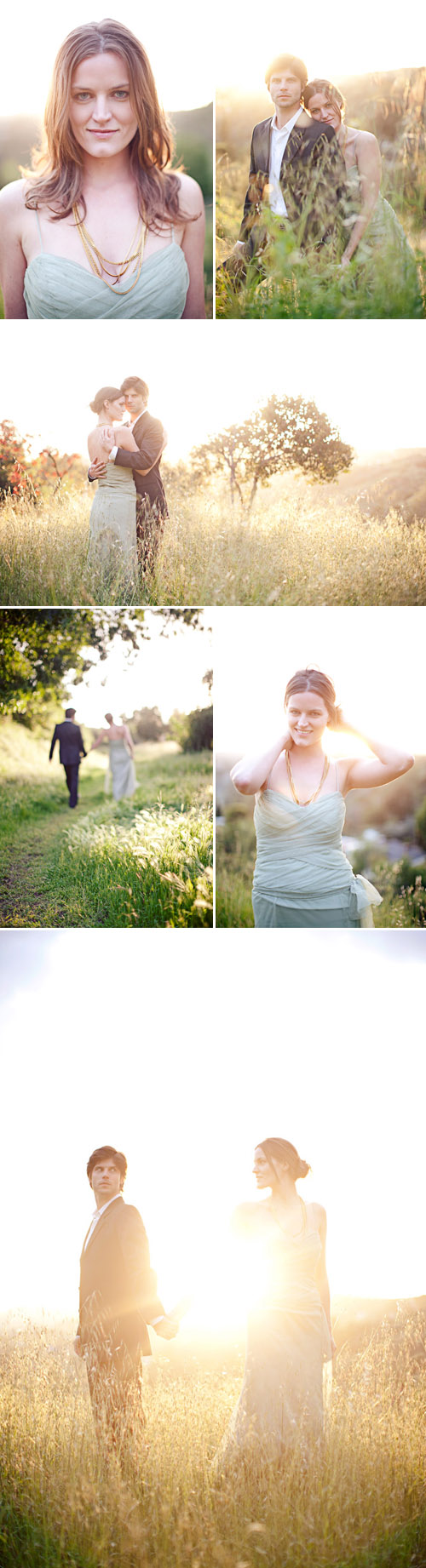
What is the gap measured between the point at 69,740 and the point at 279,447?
0.87m

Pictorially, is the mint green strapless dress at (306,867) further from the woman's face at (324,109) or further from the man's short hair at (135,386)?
the woman's face at (324,109)

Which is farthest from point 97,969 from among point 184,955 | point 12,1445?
point 12,1445

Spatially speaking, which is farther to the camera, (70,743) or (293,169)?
(70,743)

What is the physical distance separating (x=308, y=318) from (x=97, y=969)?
1.68 meters

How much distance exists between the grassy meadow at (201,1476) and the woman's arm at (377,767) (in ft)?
4.24

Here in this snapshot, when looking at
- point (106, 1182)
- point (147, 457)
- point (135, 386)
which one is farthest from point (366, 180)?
point (106, 1182)

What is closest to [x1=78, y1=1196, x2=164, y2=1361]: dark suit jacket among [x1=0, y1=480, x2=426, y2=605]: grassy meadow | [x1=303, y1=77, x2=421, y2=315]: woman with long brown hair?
[x1=0, y1=480, x2=426, y2=605]: grassy meadow

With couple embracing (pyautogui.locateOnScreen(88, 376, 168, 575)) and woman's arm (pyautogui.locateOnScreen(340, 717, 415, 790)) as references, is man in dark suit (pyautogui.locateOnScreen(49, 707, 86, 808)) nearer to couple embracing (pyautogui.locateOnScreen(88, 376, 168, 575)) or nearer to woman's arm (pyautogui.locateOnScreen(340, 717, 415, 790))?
couple embracing (pyautogui.locateOnScreen(88, 376, 168, 575))

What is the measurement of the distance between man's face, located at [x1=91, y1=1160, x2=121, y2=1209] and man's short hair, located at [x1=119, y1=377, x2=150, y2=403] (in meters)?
1.87

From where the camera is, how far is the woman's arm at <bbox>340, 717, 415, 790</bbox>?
253 cm

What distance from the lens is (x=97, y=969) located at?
2.65 meters

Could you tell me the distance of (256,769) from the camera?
2.52 meters

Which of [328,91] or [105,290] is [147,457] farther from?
[328,91]

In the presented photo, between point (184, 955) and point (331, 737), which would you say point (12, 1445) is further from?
point (331, 737)
